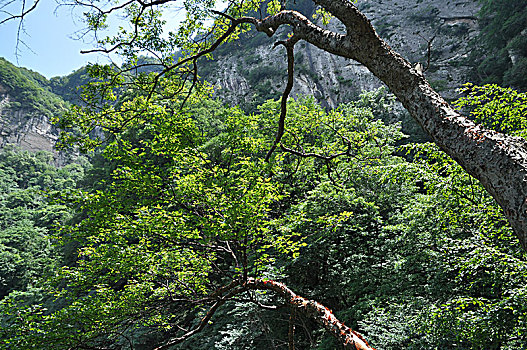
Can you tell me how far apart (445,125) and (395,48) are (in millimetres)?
33935

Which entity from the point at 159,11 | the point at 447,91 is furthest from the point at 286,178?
the point at 447,91

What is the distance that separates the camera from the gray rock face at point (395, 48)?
26433mm

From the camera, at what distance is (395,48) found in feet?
97.1

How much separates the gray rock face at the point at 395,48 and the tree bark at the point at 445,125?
26.4m

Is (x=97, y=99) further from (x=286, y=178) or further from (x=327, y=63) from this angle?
(x=327, y=63)

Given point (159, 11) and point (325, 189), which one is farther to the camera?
point (325, 189)

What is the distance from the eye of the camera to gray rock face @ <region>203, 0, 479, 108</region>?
26433 millimetres

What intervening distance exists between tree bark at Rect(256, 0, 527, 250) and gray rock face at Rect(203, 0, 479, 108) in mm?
26383

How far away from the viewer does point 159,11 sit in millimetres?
3955

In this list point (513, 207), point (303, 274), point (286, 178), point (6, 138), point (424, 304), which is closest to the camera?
point (513, 207)

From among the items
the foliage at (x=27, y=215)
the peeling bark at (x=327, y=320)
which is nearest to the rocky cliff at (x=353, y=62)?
the foliage at (x=27, y=215)

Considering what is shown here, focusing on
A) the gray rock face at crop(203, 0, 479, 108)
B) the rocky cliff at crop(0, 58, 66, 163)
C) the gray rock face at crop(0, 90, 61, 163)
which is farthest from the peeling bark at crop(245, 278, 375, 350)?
the rocky cliff at crop(0, 58, 66, 163)

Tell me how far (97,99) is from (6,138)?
77661 millimetres

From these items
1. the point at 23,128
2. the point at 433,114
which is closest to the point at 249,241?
the point at 433,114
